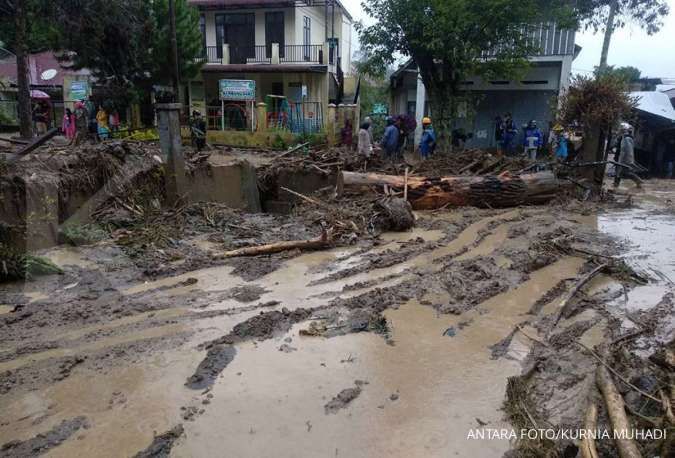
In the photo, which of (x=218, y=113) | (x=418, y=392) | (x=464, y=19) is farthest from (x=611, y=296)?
(x=218, y=113)

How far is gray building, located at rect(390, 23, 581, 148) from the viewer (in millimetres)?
20094

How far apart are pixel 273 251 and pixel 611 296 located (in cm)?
458

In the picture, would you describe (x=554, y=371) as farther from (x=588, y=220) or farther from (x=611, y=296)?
(x=588, y=220)

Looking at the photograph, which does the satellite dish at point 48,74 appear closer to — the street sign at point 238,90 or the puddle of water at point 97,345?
the street sign at point 238,90

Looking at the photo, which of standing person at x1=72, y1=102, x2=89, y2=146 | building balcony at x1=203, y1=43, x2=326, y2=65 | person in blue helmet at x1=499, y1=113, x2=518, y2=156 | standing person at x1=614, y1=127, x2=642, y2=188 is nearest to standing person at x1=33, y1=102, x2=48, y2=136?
standing person at x1=72, y1=102, x2=89, y2=146

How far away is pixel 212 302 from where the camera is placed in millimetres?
5918

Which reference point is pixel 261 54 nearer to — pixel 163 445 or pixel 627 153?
pixel 627 153

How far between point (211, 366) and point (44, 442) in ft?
4.40

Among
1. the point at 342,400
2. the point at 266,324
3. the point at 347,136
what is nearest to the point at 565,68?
the point at 347,136

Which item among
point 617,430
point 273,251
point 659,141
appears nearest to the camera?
point 617,430

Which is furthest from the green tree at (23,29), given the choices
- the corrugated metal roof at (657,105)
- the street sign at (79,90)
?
the corrugated metal roof at (657,105)

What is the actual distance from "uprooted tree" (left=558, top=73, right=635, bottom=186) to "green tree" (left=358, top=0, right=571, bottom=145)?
4.18m

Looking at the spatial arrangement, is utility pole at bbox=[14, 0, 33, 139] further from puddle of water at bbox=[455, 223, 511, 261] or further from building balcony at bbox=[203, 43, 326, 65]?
puddle of water at bbox=[455, 223, 511, 261]

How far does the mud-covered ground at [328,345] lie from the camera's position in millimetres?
3584
